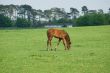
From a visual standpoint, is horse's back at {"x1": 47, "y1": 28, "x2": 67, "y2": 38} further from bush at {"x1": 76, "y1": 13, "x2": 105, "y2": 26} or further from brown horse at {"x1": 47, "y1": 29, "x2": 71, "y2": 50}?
bush at {"x1": 76, "y1": 13, "x2": 105, "y2": 26}

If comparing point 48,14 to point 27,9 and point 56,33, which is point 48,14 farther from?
point 56,33

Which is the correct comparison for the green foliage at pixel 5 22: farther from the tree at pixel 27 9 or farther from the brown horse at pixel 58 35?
the brown horse at pixel 58 35

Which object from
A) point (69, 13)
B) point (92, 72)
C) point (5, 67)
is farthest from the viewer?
point (69, 13)

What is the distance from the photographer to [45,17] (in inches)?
5546

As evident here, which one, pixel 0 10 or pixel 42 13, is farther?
pixel 42 13

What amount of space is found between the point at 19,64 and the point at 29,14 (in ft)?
391

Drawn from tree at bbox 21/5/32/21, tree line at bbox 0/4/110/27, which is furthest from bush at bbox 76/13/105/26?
tree at bbox 21/5/32/21

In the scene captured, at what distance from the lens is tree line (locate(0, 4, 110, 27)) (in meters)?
102

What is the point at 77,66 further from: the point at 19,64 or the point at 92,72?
the point at 19,64

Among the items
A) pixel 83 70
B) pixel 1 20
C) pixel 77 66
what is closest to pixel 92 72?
pixel 83 70

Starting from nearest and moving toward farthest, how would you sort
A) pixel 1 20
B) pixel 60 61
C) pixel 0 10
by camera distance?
1. pixel 60 61
2. pixel 1 20
3. pixel 0 10

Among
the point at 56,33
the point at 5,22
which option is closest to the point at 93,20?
the point at 5,22

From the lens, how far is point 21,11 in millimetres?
135875

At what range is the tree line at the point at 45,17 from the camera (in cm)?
10244
